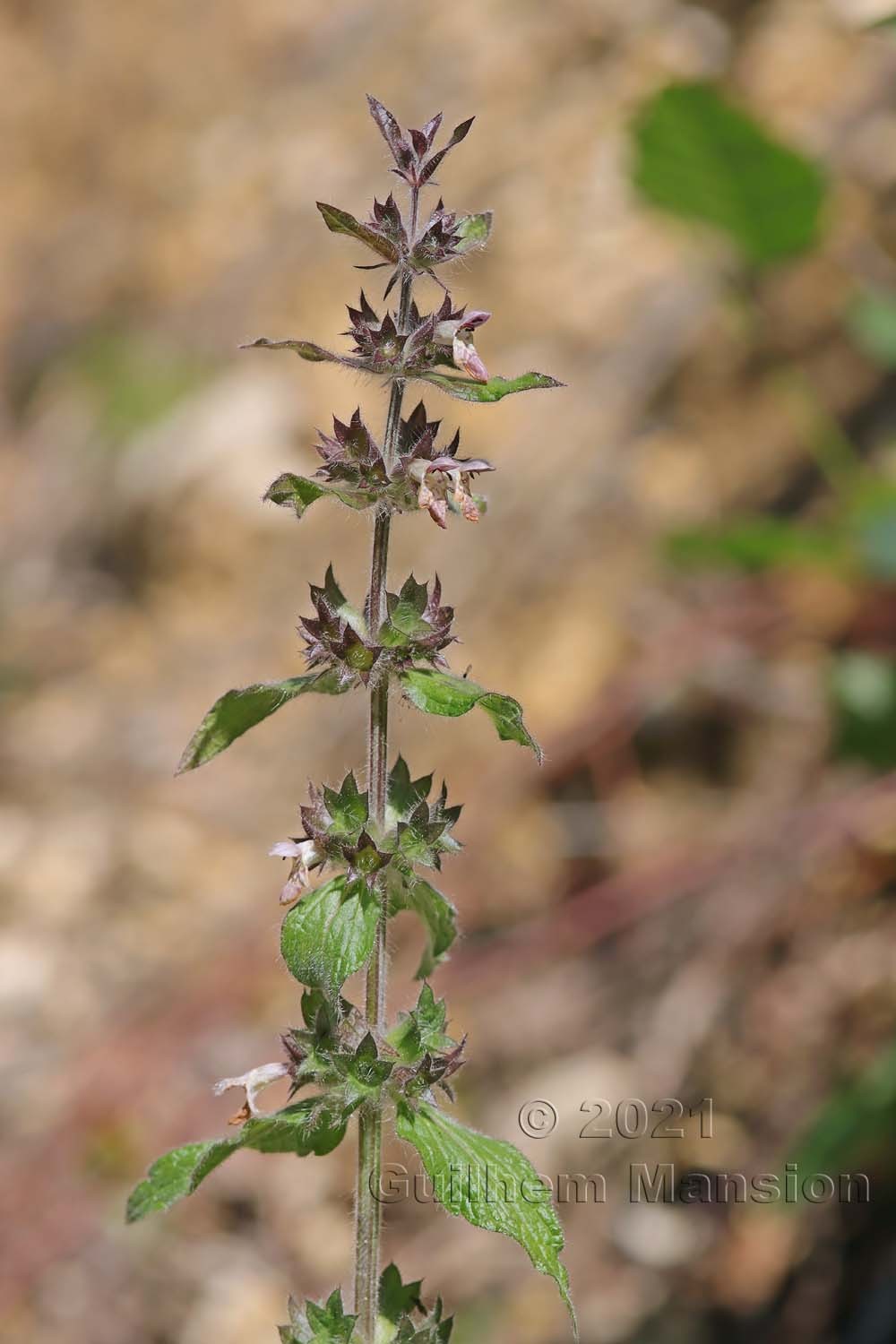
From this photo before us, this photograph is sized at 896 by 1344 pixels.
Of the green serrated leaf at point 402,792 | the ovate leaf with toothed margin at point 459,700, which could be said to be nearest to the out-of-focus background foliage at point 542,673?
the green serrated leaf at point 402,792

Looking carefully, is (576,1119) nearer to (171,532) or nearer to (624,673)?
(624,673)

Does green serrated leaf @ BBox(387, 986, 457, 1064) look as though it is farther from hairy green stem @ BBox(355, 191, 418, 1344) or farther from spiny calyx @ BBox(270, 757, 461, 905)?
spiny calyx @ BBox(270, 757, 461, 905)

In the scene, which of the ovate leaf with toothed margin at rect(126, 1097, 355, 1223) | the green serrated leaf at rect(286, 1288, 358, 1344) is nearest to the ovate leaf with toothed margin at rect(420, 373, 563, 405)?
the ovate leaf with toothed margin at rect(126, 1097, 355, 1223)

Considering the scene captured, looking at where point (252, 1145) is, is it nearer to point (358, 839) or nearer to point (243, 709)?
point (358, 839)

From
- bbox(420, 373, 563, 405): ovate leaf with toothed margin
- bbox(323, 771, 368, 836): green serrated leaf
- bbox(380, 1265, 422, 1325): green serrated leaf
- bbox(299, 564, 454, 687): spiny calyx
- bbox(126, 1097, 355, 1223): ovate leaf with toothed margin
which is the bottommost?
bbox(380, 1265, 422, 1325): green serrated leaf

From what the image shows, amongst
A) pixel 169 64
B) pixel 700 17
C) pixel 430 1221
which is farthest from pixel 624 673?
pixel 169 64

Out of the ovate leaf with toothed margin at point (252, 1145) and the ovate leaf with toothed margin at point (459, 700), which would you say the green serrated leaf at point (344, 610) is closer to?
the ovate leaf with toothed margin at point (459, 700)

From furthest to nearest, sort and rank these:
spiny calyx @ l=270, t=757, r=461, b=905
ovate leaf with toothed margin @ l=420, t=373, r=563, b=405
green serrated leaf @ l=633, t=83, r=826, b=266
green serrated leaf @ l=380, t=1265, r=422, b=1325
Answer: green serrated leaf @ l=633, t=83, r=826, b=266
green serrated leaf @ l=380, t=1265, r=422, b=1325
spiny calyx @ l=270, t=757, r=461, b=905
ovate leaf with toothed margin @ l=420, t=373, r=563, b=405

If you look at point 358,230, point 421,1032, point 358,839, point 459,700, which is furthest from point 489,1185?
point 358,230
